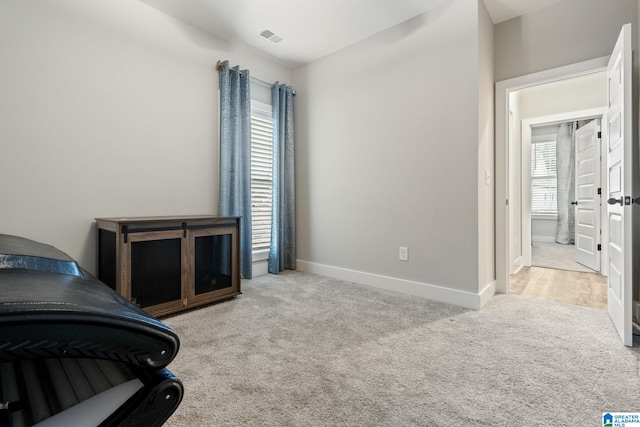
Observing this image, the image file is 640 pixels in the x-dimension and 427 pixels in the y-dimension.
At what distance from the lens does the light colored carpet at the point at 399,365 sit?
1257mm

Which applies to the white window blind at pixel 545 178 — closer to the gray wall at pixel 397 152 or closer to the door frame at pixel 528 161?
the door frame at pixel 528 161

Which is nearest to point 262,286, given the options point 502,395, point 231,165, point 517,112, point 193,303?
point 193,303

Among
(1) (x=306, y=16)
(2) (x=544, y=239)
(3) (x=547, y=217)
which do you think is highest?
(1) (x=306, y=16)

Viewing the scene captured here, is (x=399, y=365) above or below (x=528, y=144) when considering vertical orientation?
below

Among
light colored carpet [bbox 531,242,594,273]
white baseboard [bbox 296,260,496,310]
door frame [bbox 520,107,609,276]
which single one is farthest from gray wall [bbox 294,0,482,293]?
light colored carpet [bbox 531,242,594,273]

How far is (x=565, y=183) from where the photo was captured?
21.2 feet

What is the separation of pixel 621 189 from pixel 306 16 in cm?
272

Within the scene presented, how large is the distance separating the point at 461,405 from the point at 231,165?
2.72 metres

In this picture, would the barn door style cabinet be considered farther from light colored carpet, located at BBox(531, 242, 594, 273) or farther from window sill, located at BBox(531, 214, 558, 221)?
window sill, located at BBox(531, 214, 558, 221)

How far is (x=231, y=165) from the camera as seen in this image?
3.18 metres

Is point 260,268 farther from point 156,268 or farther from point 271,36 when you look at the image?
point 271,36

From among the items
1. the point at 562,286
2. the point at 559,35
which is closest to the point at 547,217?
the point at 562,286

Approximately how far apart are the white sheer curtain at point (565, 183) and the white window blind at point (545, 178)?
0.11 meters

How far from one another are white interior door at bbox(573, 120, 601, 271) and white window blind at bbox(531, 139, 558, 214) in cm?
205
